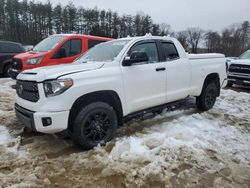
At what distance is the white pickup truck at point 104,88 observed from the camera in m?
3.46

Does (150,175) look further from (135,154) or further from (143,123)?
(143,123)

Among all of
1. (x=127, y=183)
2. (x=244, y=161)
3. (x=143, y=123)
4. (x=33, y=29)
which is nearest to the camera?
(x=127, y=183)

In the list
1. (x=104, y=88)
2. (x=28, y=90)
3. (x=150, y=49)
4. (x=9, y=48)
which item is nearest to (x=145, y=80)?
(x=150, y=49)

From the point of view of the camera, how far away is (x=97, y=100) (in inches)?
155

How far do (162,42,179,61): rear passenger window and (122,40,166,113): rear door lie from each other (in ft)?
0.85

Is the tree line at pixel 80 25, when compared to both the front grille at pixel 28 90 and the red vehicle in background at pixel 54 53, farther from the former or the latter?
the front grille at pixel 28 90

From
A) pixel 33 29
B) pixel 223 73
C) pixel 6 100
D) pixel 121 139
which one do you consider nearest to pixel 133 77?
pixel 121 139

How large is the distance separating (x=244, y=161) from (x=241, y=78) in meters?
7.44

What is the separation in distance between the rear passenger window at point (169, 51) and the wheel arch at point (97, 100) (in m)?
1.61

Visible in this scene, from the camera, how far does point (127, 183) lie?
2.95 metres

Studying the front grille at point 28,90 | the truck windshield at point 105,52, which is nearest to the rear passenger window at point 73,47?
the truck windshield at point 105,52

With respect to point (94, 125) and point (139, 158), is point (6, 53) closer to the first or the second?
point (94, 125)

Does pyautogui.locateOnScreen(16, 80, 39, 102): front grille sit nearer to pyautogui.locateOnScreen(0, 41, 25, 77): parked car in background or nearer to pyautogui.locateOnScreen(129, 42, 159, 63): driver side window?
pyautogui.locateOnScreen(129, 42, 159, 63): driver side window

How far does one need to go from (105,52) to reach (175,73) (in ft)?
5.21
